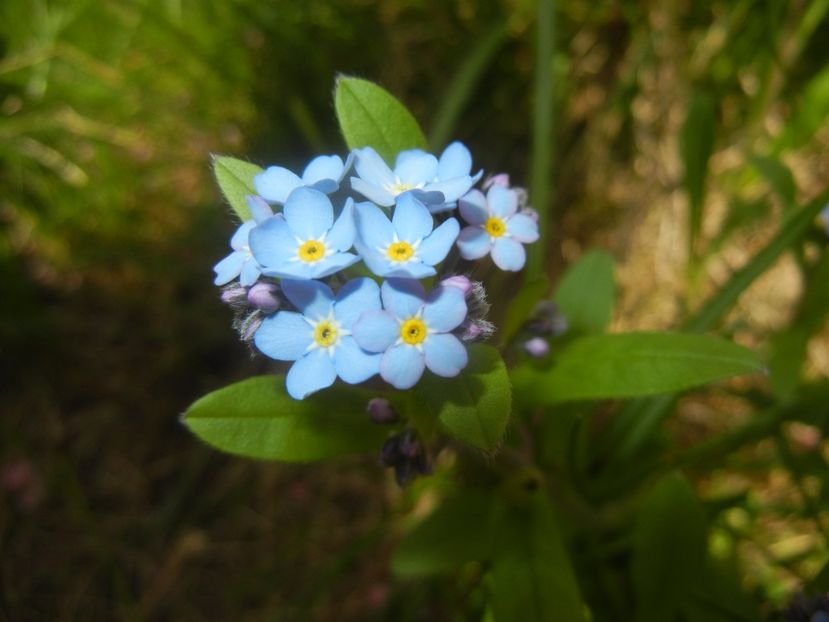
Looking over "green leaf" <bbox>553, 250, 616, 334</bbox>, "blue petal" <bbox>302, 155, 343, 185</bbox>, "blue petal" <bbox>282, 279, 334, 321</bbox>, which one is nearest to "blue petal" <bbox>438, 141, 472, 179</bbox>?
"blue petal" <bbox>302, 155, 343, 185</bbox>

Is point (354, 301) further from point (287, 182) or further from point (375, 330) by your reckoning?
point (287, 182)

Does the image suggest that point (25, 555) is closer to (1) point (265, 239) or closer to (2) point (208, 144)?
(2) point (208, 144)

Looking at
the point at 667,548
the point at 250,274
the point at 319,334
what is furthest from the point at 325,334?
the point at 667,548

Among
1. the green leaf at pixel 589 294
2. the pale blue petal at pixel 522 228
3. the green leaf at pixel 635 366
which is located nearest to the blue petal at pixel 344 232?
the pale blue petal at pixel 522 228

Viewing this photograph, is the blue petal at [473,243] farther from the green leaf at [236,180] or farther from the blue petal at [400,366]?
the green leaf at [236,180]

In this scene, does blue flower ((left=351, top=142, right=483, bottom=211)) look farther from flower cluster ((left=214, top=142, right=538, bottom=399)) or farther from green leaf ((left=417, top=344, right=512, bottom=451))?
green leaf ((left=417, top=344, right=512, bottom=451))

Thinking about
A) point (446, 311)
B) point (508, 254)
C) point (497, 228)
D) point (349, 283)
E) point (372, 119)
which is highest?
point (372, 119)


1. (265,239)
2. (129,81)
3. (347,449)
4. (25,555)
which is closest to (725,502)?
(347,449)
